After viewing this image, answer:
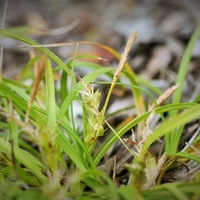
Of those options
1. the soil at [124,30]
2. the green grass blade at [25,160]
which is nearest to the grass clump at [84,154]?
the green grass blade at [25,160]

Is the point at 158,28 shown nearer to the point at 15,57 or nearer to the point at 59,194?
the point at 15,57

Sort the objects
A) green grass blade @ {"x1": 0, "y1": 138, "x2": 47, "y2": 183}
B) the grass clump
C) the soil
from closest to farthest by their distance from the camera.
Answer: the grass clump → green grass blade @ {"x1": 0, "y1": 138, "x2": 47, "y2": 183} → the soil

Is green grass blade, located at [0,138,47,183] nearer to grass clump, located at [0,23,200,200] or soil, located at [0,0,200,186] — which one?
grass clump, located at [0,23,200,200]

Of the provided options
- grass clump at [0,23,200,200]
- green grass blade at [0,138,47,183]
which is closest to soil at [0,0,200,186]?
grass clump at [0,23,200,200]

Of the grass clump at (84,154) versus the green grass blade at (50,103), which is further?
the green grass blade at (50,103)

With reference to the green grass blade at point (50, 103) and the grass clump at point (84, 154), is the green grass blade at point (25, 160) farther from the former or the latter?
the green grass blade at point (50, 103)

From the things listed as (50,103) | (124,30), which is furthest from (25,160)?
(124,30)

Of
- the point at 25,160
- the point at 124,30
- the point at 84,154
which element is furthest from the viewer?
the point at 124,30

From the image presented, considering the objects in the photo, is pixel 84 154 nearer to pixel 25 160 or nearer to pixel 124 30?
pixel 25 160

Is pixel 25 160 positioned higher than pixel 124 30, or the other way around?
pixel 124 30

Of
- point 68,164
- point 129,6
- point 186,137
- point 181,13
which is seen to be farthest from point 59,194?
point 129,6

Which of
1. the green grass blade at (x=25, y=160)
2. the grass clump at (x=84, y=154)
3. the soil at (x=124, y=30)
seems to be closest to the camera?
the grass clump at (x=84, y=154)
